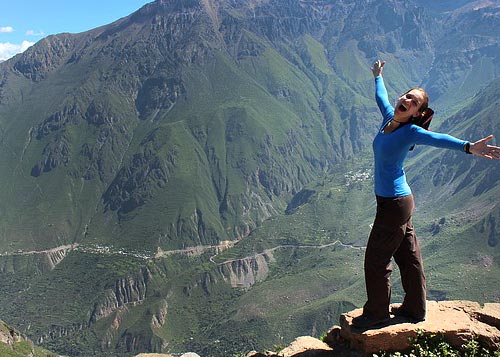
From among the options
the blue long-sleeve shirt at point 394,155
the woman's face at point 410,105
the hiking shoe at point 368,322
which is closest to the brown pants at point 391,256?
the hiking shoe at point 368,322

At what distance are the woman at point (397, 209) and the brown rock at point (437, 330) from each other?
0.44 metres

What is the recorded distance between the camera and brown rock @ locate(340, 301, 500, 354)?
47.5ft

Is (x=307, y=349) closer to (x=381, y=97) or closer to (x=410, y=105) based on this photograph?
(x=410, y=105)

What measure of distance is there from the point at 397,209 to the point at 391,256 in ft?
5.11

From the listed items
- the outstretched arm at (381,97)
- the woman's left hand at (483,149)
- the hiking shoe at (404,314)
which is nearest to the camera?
the woman's left hand at (483,149)

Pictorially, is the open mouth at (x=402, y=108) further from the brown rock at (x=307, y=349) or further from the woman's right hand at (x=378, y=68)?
the brown rock at (x=307, y=349)

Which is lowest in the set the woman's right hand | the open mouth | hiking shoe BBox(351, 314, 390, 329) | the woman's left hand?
hiking shoe BBox(351, 314, 390, 329)

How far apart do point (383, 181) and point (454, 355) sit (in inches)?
205

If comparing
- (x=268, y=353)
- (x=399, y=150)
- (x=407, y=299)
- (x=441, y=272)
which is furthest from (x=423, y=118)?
(x=441, y=272)

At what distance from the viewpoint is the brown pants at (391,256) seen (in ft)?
47.6

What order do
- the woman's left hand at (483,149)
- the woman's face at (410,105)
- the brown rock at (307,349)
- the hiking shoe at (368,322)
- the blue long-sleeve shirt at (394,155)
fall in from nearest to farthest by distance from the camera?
the woman's left hand at (483,149)
the blue long-sleeve shirt at (394,155)
the woman's face at (410,105)
the hiking shoe at (368,322)
the brown rock at (307,349)

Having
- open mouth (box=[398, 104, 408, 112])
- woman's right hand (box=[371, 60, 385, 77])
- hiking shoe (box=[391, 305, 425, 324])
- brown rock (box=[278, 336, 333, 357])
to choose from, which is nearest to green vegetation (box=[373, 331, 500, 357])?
hiking shoe (box=[391, 305, 425, 324])

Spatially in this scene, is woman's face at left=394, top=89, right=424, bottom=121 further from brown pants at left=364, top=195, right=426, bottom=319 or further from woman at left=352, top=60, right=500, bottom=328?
brown pants at left=364, top=195, right=426, bottom=319

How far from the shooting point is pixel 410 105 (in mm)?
A: 13836
